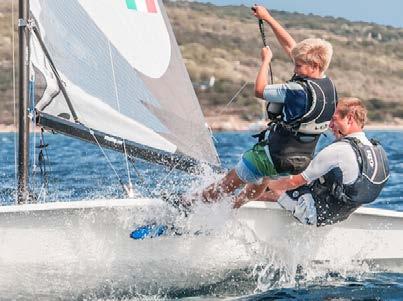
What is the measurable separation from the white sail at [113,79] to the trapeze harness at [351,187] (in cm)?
125

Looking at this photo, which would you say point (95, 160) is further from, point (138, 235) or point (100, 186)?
point (138, 235)

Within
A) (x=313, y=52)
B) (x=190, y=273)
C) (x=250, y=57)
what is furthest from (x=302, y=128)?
(x=250, y=57)

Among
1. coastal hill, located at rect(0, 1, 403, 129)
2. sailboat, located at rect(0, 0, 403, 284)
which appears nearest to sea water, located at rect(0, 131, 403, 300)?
sailboat, located at rect(0, 0, 403, 284)

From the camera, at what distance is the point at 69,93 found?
7113mm

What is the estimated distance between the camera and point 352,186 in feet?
19.8

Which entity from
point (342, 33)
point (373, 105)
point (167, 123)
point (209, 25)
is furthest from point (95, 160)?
point (342, 33)

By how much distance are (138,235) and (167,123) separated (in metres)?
1.39

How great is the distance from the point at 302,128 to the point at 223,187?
25.0 inches

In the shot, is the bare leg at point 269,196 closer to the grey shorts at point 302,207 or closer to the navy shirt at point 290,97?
the grey shorts at point 302,207

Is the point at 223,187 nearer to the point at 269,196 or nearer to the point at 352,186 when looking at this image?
the point at 269,196

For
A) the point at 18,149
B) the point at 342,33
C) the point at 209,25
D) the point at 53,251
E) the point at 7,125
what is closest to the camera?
the point at 53,251

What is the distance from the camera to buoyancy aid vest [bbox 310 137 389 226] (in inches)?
238

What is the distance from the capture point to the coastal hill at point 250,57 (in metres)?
76.0

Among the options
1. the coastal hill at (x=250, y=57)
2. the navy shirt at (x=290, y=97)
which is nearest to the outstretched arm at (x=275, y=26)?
the navy shirt at (x=290, y=97)
